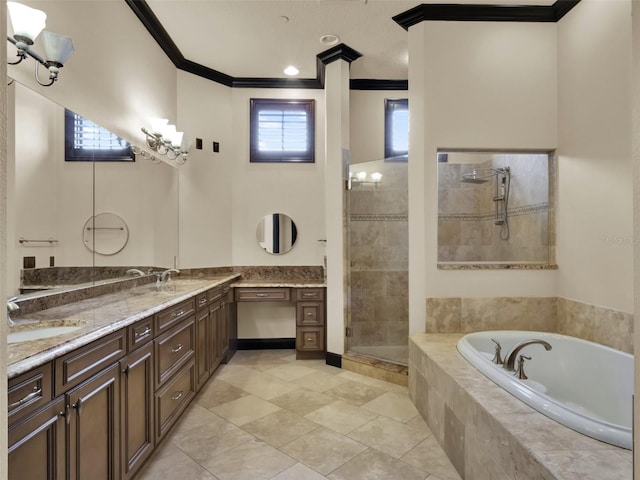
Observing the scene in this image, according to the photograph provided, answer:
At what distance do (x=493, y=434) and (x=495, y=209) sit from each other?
85.9 inches

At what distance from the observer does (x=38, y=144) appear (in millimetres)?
1741

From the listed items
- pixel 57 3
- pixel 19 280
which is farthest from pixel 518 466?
pixel 57 3

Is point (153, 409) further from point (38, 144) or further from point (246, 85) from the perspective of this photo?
point (246, 85)

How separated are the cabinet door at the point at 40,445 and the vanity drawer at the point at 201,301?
1430 millimetres

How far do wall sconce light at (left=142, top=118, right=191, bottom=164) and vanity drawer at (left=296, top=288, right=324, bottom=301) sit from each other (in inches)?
69.4

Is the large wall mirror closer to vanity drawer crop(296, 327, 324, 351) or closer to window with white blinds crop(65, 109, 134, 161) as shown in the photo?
window with white blinds crop(65, 109, 134, 161)

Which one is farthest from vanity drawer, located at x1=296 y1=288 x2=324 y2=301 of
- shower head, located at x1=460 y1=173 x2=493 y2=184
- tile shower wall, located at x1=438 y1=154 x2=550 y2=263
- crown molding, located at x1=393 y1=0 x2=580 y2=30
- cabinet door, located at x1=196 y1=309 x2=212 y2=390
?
crown molding, located at x1=393 y1=0 x2=580 y2=30

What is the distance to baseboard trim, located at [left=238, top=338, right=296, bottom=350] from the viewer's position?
3.91 metres

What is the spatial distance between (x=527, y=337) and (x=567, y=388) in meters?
0.38

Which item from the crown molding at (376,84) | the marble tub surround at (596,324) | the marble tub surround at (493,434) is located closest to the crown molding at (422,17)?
the crown molding at (376,84)

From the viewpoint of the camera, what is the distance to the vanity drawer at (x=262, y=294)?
11.6ft

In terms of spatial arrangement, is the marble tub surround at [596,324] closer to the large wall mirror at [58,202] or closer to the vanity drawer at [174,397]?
the vanity drawer at [174,397]

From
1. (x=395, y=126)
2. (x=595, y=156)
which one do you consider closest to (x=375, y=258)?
(x=395, y=126)

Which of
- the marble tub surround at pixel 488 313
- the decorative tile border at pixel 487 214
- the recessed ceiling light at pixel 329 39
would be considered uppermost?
the recessed ceiling light at pixel 329 39
